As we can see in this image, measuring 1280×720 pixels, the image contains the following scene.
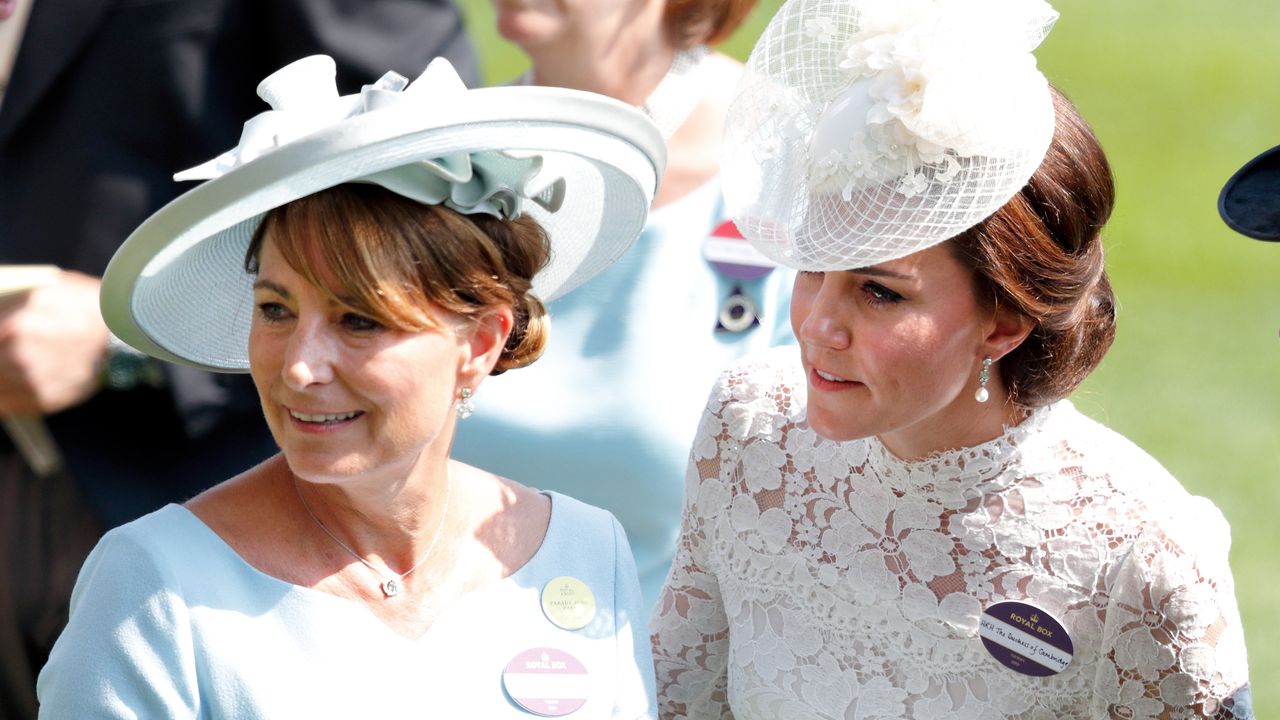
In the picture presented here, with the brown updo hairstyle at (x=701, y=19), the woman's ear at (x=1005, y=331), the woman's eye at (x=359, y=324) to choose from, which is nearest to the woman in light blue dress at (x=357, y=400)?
the woman's eye at (x=359, y=324)

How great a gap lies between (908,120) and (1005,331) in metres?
0.55

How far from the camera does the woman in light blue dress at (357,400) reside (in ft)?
8.41

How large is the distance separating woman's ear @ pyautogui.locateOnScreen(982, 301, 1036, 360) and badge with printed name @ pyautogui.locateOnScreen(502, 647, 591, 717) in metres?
1.01

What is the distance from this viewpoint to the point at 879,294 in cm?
316

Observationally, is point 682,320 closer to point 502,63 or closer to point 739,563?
point 739,563

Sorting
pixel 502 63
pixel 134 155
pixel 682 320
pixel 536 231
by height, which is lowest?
pixel 502 63

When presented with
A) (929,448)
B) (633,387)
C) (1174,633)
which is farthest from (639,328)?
(1174,633)

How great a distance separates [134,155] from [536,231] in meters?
0.96

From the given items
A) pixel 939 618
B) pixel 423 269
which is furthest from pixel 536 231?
pixel 939 618

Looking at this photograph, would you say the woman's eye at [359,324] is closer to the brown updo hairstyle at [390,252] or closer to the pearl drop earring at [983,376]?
the brown updo hairstyle at [390,252]

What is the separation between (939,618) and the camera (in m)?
3.43

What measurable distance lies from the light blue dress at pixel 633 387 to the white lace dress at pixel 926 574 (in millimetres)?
376

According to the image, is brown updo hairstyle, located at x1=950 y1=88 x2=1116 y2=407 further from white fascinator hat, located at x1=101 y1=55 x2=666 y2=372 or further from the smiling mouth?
the smiling mouth

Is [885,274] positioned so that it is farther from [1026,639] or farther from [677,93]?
[677,93]
